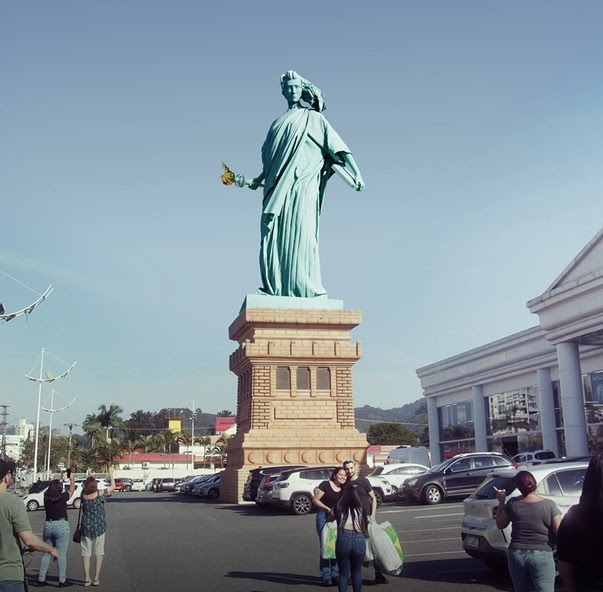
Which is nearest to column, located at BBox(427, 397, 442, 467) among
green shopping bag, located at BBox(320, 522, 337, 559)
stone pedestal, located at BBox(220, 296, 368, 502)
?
stone pedestal, located at BBox(220, 296, 368, 502)

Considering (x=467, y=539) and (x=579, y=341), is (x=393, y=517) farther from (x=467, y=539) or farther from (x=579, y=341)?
(x=579, y=341)

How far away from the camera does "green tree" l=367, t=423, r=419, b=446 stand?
106375 mm

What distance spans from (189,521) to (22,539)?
15885 millimetres

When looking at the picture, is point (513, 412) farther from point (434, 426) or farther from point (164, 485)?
point (164, 485)

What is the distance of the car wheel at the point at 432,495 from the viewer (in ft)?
75.9

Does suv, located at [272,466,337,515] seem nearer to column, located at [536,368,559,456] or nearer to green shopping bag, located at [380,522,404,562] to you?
green shopping bag, located at [380,522,404,562]

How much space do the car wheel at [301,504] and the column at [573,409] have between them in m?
15.6

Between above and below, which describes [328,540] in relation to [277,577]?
above

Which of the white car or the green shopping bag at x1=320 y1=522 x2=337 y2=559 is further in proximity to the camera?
the white car

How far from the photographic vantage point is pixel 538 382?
1843 inches

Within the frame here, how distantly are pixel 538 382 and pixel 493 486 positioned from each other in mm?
38252

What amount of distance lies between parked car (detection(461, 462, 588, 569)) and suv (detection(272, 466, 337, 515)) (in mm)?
11378

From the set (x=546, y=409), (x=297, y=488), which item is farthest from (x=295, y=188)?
(x=546, y=409)

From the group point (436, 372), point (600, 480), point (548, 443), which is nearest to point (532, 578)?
point (600, 480)
